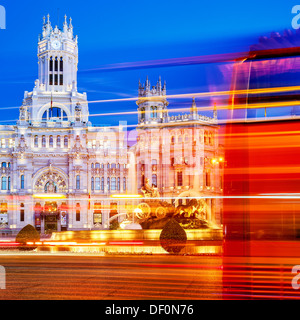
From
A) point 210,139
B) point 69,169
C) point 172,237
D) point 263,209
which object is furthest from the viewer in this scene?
point 69,169

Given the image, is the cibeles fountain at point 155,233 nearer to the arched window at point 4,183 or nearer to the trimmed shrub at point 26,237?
the trimmed shrub at point 26,237

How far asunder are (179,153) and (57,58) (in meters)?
29.1

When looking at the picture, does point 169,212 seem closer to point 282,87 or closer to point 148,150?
point 282,87

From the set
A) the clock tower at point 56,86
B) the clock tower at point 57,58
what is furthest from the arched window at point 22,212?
the clock tower at point 57,58

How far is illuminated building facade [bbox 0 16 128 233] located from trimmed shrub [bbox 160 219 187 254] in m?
46.7

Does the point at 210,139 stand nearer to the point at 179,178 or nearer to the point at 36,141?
the point at 179,178

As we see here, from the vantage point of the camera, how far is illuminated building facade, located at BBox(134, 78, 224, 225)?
61281mm

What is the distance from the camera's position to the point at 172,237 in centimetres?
2009

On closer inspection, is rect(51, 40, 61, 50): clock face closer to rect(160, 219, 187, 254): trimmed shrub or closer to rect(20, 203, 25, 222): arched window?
rect(20, 203, 25, 222): arched window

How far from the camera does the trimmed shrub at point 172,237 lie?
1988 centimetres

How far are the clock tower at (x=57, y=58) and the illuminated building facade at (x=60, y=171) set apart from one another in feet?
24.7

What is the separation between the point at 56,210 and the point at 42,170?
6025 mm

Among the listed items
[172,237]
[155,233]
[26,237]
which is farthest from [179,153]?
[172,237]

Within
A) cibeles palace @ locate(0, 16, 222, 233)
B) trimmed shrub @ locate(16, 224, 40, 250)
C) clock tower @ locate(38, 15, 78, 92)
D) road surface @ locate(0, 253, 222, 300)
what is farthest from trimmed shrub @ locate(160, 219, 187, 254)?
clock tower @ locate(38, 15, 78, 92)
